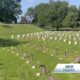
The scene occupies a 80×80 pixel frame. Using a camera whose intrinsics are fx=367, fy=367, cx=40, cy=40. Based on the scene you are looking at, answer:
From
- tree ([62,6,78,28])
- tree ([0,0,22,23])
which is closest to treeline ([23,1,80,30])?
tree ([62,6,78,28])

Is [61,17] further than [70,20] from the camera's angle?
Yes

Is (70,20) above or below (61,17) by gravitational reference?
below

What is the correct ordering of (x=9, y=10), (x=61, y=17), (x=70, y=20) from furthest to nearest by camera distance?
(x=9, y=10) < (x=61, y=17) < (x=70, y=20)

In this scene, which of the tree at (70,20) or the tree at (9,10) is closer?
the tree at (70,20)

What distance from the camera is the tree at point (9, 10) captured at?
308ft

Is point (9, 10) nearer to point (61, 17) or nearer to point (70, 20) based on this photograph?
point (61, 17)

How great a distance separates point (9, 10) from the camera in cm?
10019

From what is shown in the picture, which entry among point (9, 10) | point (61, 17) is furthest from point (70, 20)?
point (9, 10)

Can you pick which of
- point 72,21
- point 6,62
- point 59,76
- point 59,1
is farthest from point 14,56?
point 59,1

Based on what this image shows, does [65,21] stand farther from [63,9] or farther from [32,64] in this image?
[32,64]

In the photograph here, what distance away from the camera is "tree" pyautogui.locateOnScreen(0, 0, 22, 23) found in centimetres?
9400

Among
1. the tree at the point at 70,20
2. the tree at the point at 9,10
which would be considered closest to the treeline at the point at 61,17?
the tree at the point at 70,20

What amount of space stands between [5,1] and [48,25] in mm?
14021

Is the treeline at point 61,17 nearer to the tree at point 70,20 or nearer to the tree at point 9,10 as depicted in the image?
the tree at point 70,20
